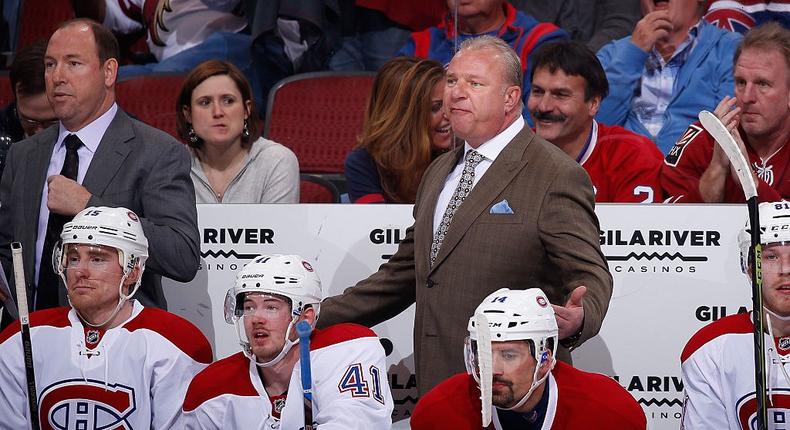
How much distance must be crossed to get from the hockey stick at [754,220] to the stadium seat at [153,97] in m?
2.34

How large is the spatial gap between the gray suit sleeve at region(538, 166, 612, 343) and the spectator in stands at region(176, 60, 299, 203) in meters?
1.16

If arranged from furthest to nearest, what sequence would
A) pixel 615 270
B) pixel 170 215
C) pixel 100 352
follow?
pixel 615 270, pixel 170 215, pixel 100 352

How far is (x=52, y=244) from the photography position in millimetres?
3541

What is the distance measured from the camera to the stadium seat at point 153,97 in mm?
4531

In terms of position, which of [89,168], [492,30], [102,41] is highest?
[492,30]

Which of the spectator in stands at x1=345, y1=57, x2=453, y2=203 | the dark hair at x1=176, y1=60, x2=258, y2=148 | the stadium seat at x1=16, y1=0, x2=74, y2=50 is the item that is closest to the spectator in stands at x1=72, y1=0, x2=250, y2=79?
the stadium seat at x1=16, y1=0, x2=74, y2=50

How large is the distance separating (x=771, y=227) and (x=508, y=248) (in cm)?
64

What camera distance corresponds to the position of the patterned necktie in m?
3.29

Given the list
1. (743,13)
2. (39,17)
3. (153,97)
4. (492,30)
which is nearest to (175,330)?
(153,97)

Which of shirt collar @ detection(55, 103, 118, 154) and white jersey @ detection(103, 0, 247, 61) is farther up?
white jersey @ detection(103, 0, 247, 61)

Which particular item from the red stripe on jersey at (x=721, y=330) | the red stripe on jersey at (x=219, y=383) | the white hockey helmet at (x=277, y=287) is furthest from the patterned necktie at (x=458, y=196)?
the red stripe on jersey at (x=721, y=330)

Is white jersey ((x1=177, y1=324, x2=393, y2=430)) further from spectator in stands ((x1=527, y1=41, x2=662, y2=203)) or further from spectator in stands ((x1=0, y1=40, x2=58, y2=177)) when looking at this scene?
spectator in stands ((x1=0, y1=40, x2=58, y2=177))

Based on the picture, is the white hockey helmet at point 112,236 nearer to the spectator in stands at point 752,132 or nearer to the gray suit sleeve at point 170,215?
the gray suit sleeve at point 170,215

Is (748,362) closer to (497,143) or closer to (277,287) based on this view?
(497,143)
